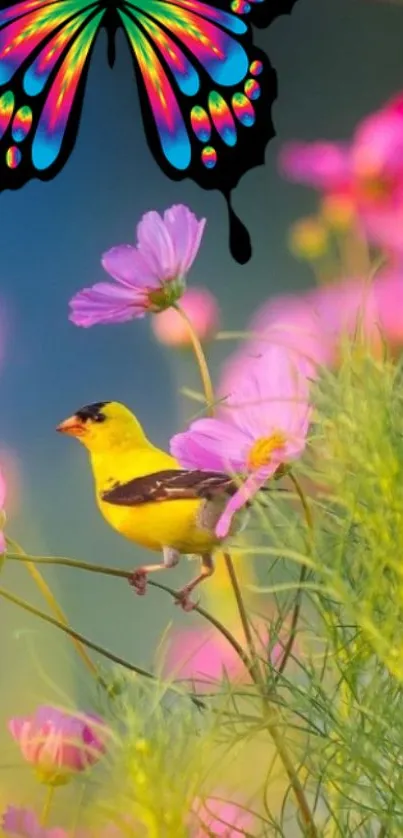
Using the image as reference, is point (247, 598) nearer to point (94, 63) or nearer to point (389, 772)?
point (389, 772)

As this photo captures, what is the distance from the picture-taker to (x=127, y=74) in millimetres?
1024

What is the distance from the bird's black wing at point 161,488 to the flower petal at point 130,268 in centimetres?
19

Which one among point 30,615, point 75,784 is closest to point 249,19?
point 30,615

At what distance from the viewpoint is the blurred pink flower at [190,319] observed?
3.21ft

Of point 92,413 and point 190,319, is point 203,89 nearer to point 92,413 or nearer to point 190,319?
point 190,319

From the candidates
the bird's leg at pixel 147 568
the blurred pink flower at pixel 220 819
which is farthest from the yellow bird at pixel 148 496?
the blurred pink flower at pixel 220 819

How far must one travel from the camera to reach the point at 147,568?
0.93m

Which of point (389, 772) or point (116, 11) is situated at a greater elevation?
point (116, 11)

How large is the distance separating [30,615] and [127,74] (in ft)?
1.81

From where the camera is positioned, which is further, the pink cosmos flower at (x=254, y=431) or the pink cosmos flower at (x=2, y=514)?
the pink cosmos flower at (x=2, y=514)

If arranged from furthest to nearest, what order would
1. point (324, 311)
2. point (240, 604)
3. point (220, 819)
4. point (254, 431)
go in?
point (324, 311), point (240, 604), point (254, 431), point (220, 819)

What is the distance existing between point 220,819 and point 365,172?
705mm

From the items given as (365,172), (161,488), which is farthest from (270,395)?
(365,172)

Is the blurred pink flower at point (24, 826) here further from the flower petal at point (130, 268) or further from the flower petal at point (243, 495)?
the flower petal at point (130, 268)
